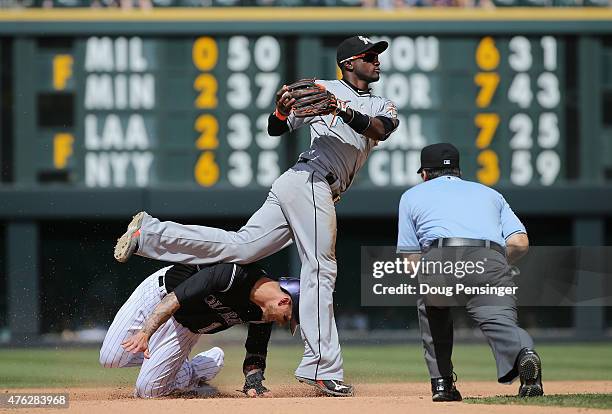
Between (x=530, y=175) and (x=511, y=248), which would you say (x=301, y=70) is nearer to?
(x=530, y=175)

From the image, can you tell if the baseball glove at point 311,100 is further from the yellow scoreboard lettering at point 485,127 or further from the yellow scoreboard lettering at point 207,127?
the yellow scoreboard lettering at point 485,127

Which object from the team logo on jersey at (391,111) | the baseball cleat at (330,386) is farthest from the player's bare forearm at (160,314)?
the team logo on jersey at (391,111)

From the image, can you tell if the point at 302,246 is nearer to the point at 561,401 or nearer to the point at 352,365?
the point at 561,401

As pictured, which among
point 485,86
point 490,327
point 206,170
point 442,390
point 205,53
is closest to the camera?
point 490,327

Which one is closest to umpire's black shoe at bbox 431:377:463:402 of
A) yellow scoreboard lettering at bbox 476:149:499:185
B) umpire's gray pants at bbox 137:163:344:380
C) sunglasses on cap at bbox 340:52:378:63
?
umpire's gray pants at bbox 137:163:344:380

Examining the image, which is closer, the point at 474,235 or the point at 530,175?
the point at 474,235

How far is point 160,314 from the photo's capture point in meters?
5.50

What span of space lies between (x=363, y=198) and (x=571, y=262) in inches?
107

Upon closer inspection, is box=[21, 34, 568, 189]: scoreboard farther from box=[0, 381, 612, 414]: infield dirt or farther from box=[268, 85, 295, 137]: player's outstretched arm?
box=[268, 85, 295, 137]: player's outstretched arm

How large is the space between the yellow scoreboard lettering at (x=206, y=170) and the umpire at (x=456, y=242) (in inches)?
358

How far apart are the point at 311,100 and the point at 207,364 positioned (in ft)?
5.76

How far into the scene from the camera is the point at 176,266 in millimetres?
5938

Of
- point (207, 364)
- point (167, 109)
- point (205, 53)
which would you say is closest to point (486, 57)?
point (205, 53)

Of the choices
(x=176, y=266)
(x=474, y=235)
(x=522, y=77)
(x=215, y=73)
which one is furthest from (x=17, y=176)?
(x=474, y=235)
